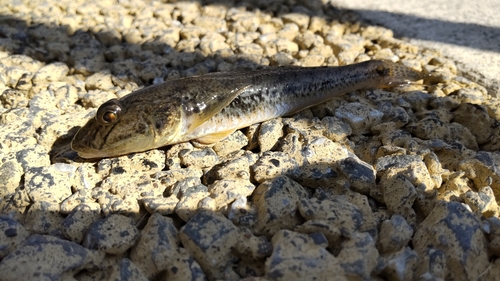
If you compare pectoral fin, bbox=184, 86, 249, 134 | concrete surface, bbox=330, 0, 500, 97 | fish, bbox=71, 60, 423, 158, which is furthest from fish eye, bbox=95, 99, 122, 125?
concrete surface, bbox=330, 0, 500, 97

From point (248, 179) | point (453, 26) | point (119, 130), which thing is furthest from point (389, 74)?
point (119, 130)

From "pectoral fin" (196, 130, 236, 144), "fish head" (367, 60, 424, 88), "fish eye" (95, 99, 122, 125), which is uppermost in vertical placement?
"fish head" (367, 60, 424, 88)

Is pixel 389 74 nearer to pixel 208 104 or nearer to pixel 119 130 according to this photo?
pixel 208 104

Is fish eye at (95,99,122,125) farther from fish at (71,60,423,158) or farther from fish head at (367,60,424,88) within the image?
fish head at (367,60,424,88)

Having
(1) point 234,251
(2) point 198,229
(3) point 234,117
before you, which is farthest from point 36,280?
(3) point 234,117

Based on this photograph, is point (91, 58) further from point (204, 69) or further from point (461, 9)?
point (461, 9)
